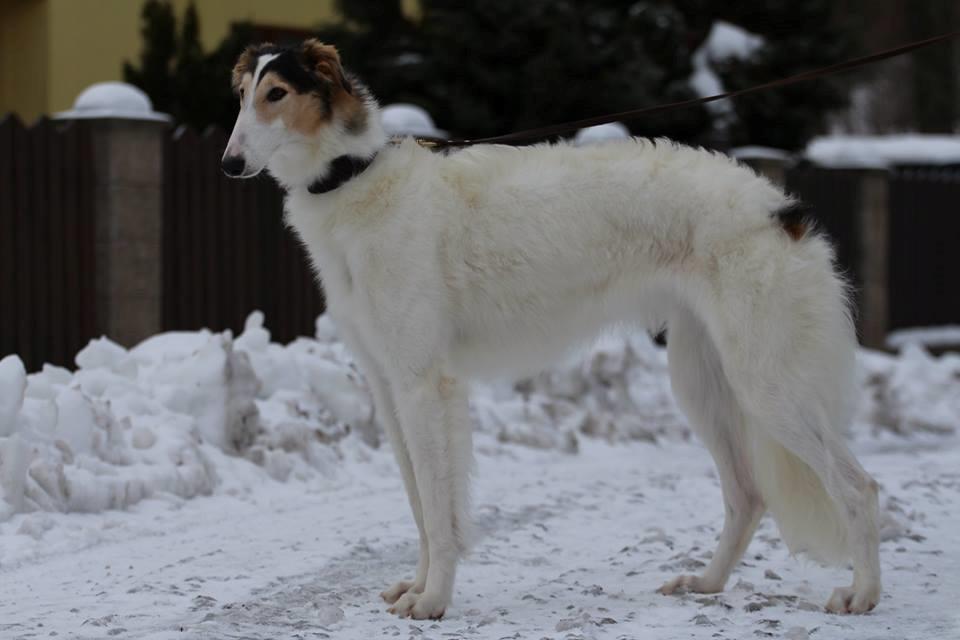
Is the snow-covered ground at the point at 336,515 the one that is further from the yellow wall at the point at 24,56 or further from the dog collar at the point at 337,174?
the yellow wall at the point at 24,56

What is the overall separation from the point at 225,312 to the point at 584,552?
596cm

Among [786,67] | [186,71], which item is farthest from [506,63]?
[786,67]

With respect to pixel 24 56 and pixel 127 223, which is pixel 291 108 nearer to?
pixel 127 223

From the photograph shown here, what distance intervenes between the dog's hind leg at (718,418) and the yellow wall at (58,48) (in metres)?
11.5

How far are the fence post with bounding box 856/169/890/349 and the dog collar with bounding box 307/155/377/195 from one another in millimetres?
12108

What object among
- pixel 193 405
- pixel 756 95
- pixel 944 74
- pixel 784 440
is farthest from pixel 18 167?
pixel 944 74

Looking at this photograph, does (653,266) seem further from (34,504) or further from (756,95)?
(756,95)

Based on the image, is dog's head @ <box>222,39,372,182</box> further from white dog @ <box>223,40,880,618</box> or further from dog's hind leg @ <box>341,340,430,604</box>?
dog's hind leg @ <box>341,340,430,604</box>

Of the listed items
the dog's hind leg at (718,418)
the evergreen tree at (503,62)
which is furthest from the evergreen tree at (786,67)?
the dog's hind leg at (718,418)

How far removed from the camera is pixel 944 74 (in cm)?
3247

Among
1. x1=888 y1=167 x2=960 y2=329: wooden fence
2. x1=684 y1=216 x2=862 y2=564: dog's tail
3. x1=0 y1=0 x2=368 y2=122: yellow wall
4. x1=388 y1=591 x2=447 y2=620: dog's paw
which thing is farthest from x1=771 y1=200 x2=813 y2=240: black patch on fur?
x1=888 y1=167 x2=960 y2=329: wooden fence

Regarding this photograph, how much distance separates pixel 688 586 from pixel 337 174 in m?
2.01

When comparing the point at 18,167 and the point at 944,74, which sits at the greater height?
the point at 944,74

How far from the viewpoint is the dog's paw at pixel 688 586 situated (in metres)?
4.79
